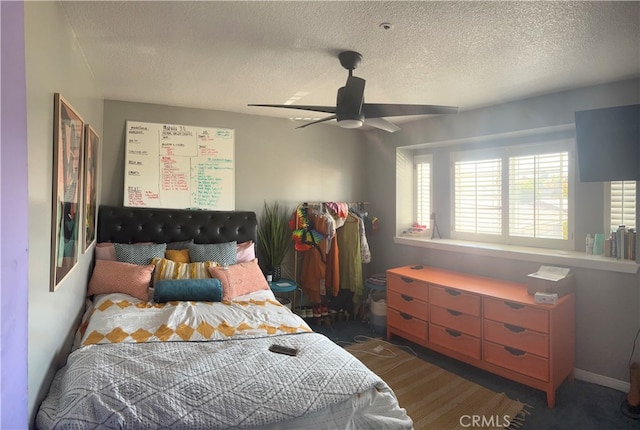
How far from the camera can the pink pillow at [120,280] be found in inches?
107

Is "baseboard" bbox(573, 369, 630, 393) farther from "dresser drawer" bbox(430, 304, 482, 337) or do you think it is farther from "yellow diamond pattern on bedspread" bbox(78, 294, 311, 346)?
"yellow diamond pattern on bedspread" bbox(78, 294, 311, 346)

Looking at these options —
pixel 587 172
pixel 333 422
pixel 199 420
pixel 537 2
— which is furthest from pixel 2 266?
pixel 587 172

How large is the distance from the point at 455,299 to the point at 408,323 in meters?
0.59

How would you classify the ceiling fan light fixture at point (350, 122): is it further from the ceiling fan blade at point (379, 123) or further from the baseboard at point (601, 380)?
the baseboard at point (601, 380)

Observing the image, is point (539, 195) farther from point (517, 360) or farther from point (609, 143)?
point (517, 360)

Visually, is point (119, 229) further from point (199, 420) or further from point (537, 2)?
point (537, 2)

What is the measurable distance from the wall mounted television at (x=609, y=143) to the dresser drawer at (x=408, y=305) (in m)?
1.67

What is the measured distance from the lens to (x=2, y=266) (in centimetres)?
101

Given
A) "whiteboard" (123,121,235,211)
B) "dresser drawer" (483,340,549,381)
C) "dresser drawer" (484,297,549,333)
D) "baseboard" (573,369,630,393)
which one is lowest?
"baseboard" (573,369,630,393)

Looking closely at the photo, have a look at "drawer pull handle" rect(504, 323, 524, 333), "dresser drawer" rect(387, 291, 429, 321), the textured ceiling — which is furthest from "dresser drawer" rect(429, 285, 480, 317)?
the textured ceiling

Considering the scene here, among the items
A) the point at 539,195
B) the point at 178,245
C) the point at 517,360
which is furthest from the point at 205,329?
the point at 539,195

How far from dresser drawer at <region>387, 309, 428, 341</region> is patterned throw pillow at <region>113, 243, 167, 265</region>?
2.30 metres

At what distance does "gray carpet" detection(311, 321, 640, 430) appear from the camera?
2281mm

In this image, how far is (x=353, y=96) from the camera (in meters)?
2.10
